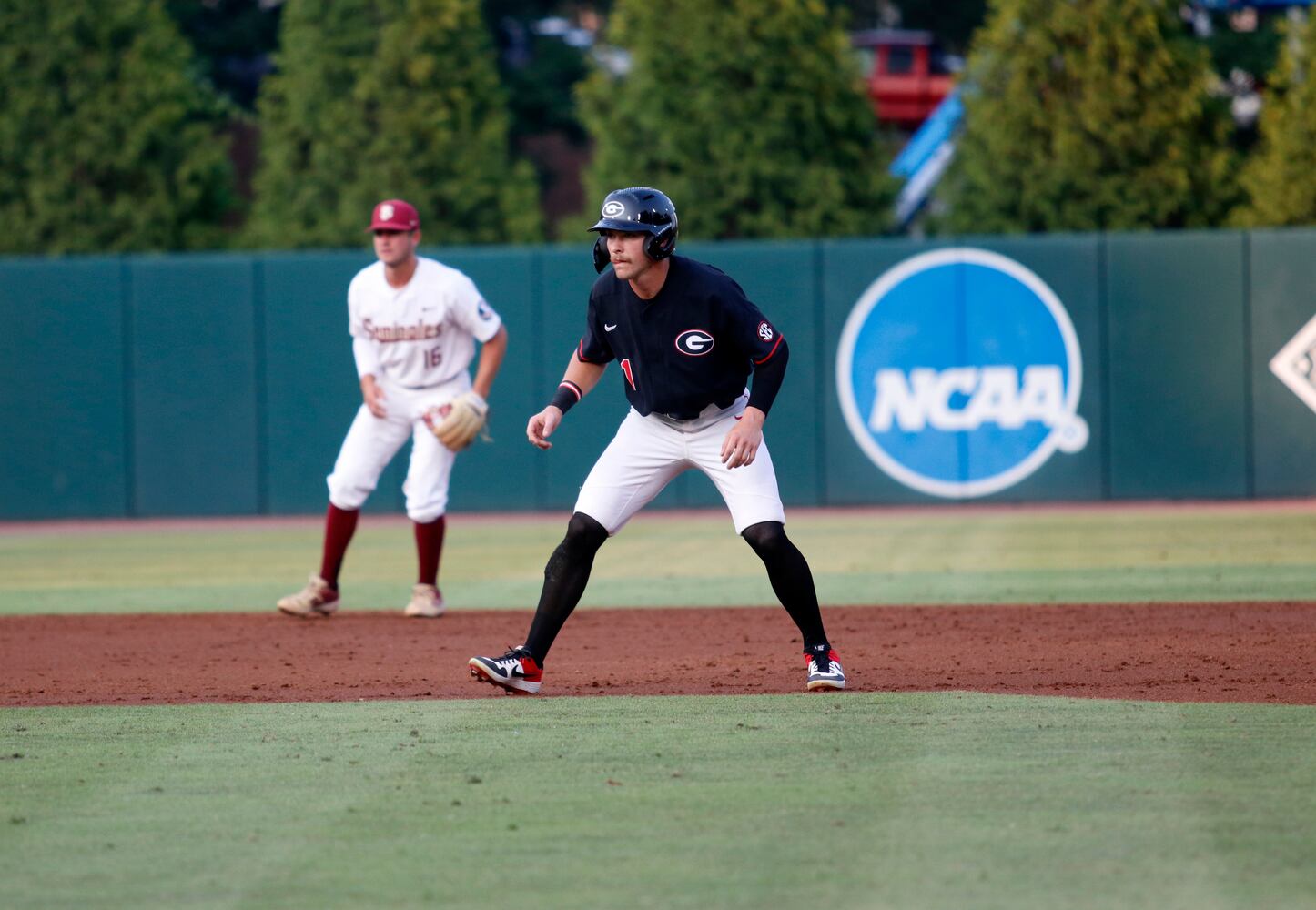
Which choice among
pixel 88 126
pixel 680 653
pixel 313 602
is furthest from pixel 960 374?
pixel 88 126

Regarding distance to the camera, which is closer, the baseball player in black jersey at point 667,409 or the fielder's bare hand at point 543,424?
the baseball player in black jersey at point 667,409

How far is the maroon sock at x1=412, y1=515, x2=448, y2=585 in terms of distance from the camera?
31.2 ft

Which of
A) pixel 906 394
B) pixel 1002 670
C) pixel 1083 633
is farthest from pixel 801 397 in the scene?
pixel 1002 670

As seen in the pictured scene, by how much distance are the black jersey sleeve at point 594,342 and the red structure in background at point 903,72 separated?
1141 inches

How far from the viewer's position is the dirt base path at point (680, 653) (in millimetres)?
6730

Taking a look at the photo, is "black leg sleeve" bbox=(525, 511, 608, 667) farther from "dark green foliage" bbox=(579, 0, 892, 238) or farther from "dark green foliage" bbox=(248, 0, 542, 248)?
"dark green foliage" bbox=(248, 0, 542, 248)

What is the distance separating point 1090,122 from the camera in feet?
60.8

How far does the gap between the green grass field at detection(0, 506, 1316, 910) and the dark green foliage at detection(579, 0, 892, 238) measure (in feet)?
44.7

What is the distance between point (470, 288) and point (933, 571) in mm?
3845

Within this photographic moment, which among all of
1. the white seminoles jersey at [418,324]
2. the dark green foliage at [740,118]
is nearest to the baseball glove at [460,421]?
the white seminoles jersey at [418,324]

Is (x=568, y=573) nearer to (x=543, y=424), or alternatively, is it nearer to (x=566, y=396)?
(x=543, y=424)

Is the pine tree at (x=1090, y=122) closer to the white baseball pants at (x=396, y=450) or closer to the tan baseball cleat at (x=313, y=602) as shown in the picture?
the white baseball pants at (x=396, y=450)

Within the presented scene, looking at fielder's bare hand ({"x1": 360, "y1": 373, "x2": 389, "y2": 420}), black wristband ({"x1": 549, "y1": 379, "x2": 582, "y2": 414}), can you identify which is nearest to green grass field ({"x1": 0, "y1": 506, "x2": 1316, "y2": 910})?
black wristband ({"x1": 549, "y1": 379, "x2": 582, "y2": 414})

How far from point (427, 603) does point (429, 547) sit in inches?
12.3
